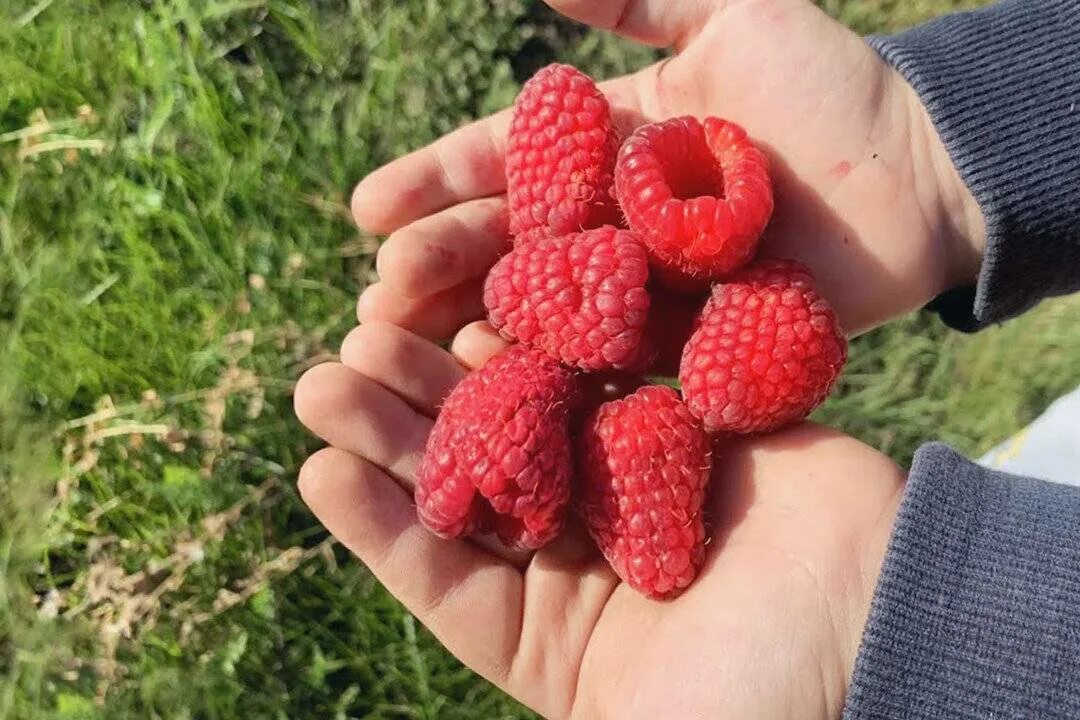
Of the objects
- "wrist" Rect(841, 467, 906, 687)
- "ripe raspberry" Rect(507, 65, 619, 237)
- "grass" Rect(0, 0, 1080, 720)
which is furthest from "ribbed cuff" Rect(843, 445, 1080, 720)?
"grass" Rect(0, 0, 1080, 720)

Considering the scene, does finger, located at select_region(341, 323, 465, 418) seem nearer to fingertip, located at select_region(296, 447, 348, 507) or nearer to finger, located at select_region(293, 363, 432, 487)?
finger, located at select_region(293, 363, 432, 487)

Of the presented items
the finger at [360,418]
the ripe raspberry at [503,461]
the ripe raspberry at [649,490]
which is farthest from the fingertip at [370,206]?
the ripe raspberry at [649,490]

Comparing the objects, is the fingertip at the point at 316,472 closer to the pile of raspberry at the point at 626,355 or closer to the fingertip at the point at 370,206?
the pile of raspberry at the point at 626,355

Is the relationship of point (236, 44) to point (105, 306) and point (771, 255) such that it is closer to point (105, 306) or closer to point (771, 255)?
point (105, 306)

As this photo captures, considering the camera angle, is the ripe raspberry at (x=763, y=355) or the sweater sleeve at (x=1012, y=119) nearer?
the ripe raspberry at (x=763, y=355)

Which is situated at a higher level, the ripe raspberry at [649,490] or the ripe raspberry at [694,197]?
the ripe raspberry at [694,197]

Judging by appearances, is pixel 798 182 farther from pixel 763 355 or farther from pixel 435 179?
pixel 435 179
